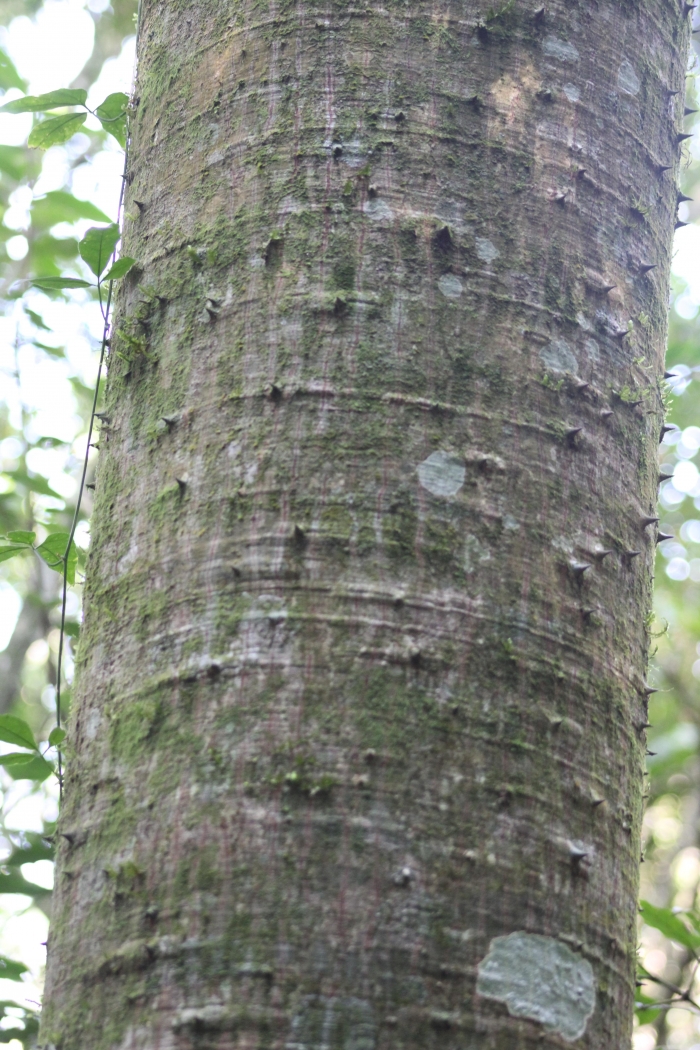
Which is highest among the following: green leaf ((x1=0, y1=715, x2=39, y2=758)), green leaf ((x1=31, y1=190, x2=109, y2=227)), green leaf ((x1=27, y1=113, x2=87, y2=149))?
green leaf ((x1=31, y1=190, x2=109, y2=227))

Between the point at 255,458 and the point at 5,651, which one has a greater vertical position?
the point at 5,651

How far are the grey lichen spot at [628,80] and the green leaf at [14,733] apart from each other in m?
1.85

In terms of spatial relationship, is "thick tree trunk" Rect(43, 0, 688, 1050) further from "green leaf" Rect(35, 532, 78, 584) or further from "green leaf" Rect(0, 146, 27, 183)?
"green leaf" Rect(0, 146, 27, 183)

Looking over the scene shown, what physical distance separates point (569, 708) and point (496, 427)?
0.46 metres

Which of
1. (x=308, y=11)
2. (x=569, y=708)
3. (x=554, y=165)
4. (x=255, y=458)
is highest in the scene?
(x=308, y=11)

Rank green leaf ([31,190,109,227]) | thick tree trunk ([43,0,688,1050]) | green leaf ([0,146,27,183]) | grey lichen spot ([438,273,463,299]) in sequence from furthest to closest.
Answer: green leaf ([0,146,27,183]) < green leaf ([31,190,109,227]) < grey lichen spot ([438,273,463,299]) < thick tree trunk ([43,0,688,1050])

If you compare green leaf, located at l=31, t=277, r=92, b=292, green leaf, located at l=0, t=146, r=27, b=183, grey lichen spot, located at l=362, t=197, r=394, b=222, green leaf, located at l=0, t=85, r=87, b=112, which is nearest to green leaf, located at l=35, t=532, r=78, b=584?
green leaf, located at l=31, t=277, r=92, b=292

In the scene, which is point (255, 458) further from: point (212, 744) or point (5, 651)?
point (5, 651)

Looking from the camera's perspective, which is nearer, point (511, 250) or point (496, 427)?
point (496, 427)

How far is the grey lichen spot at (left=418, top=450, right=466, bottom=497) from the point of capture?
1.61 m

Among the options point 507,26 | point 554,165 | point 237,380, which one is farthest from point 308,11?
point 237,380

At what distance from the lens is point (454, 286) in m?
1.74

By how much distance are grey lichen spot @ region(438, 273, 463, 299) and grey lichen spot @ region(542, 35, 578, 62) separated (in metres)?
0.58

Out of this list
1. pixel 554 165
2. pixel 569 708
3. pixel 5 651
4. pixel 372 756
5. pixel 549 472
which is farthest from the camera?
pixel 5 651
